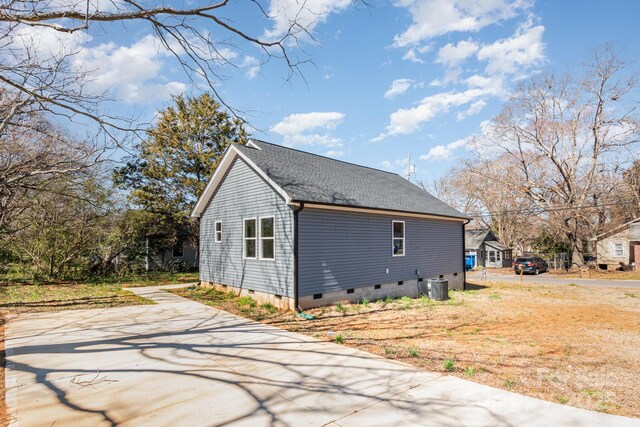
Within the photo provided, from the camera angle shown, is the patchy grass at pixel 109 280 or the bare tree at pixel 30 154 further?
the patchy grass at pixel 109 280

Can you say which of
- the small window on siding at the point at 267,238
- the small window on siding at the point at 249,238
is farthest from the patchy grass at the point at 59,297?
the small window on siding at the point at 267,238

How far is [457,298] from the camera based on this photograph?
14188 mm

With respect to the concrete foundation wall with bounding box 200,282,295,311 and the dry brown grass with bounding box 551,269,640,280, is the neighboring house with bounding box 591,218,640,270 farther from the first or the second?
the concrete foundation wall with bounding box 200,282,295,311

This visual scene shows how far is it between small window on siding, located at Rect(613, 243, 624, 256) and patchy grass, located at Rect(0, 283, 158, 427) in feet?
144

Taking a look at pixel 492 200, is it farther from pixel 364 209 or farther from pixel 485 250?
pixel 364 209

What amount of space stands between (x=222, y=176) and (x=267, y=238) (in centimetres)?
407

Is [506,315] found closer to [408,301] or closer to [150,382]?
[408,301]

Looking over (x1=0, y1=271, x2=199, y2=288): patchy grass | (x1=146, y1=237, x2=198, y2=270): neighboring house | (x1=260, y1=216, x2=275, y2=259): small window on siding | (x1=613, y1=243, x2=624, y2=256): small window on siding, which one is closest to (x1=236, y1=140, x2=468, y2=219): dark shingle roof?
(x1=260, y1=216, x2=275, y2=259): small window on siding

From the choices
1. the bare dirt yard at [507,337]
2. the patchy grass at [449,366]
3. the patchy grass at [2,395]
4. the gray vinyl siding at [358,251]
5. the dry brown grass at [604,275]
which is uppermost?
the gray vinyl siding at [358,251]

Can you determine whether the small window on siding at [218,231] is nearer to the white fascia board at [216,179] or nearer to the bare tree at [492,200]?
the white fascia board at [216,179]

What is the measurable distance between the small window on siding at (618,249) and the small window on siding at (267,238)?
40.5m

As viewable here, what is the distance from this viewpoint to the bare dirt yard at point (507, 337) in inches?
197

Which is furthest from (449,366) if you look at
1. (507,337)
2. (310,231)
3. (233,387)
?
(310,231)

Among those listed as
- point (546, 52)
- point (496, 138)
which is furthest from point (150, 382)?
point (496, 138)
